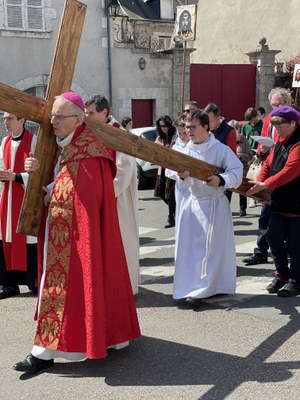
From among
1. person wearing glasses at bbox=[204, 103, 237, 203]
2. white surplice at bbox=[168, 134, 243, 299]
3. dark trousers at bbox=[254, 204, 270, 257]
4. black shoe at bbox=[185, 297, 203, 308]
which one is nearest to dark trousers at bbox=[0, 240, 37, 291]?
white surplice at bbox=[168, 134, 243, 299]

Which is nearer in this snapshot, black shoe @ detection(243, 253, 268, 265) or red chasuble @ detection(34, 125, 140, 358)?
red chasuble @ detection(34, 125, 140, 358)

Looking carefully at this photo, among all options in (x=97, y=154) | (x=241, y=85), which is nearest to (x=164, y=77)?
(x=241, y=85)

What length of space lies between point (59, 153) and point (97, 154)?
15.6 inches

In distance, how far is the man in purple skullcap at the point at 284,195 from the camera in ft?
16.9

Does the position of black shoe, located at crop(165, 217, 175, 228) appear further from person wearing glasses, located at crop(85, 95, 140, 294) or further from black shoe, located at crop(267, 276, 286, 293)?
black shoe, located at crop(267, 276, 286, 293)

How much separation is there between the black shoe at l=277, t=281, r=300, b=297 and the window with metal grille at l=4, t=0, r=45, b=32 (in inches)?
598

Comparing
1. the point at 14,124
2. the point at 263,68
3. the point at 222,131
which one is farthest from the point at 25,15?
the point at 14,124

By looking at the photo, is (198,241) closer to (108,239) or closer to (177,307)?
(177,307)

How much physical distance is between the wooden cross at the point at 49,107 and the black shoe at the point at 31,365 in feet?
2.80

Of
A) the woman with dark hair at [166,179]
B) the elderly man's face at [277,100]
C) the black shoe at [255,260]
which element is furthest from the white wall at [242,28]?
the black shoe at [255,260]

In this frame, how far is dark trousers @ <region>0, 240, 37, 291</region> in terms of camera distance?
590cm

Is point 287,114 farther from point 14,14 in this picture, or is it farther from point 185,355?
point 14,14

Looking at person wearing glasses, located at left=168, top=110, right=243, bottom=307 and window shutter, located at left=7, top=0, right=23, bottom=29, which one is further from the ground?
window shutter, located at left=7, top=0, right=23, bottom=29

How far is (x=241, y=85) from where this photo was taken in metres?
22.3
